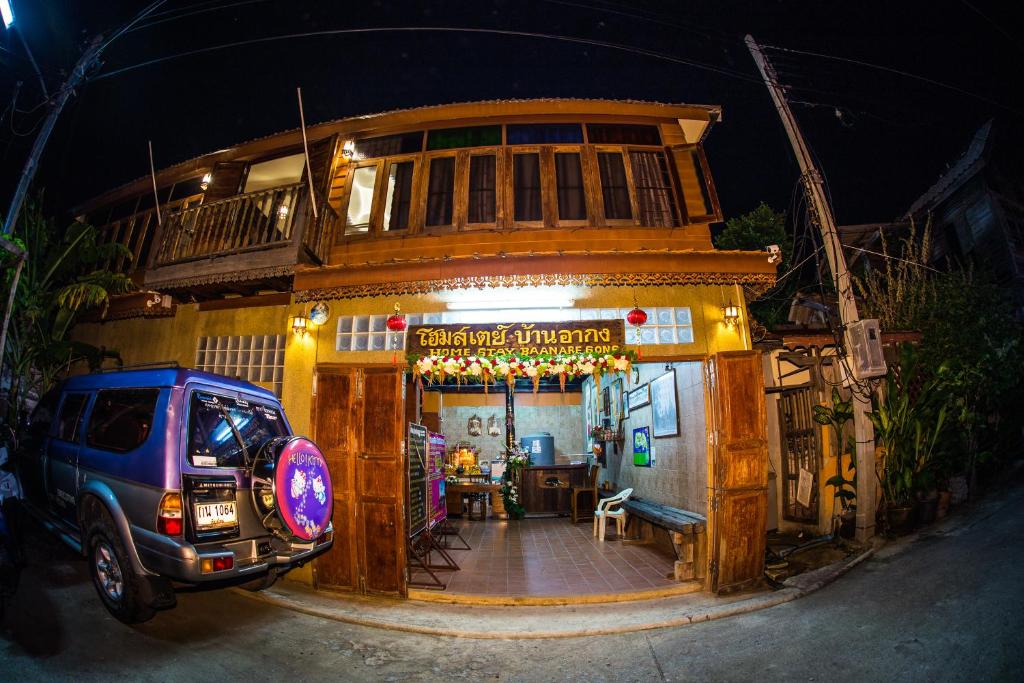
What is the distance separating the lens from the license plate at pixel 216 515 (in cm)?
405

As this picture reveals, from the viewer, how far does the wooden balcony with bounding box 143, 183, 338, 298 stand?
763 cm

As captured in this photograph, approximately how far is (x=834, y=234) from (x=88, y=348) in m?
14.7

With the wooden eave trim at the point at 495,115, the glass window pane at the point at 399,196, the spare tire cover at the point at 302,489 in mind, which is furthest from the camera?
the wooden eave trim at the point at 495,115

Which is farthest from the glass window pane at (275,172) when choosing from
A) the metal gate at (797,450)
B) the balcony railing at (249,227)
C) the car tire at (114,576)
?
the metal gate at (797,450)

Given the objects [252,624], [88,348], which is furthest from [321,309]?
[88,348]

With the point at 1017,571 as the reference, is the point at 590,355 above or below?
above

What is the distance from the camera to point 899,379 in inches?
298

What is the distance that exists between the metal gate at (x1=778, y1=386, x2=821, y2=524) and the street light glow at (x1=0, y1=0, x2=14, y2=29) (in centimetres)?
1610

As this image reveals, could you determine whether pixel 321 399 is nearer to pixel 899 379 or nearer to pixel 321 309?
pixel 321 309

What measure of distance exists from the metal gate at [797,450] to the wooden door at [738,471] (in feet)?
9.74

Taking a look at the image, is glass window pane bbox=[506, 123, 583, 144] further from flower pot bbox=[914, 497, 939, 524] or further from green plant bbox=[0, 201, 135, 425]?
green plant bbox=[0, 201, 135, 425]

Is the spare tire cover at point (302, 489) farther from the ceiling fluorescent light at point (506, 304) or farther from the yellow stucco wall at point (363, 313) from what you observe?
the ceiling fluorescent light at point (506, 304)

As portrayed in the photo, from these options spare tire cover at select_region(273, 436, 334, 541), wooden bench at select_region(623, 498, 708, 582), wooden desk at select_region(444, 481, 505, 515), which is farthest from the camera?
wooden desk at select_region(444, 481, 505, 515)

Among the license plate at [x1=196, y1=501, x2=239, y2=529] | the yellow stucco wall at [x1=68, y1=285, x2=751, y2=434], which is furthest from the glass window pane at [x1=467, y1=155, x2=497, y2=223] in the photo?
the license plate at [x1=196, y1=501, x2=239, y2=529]
